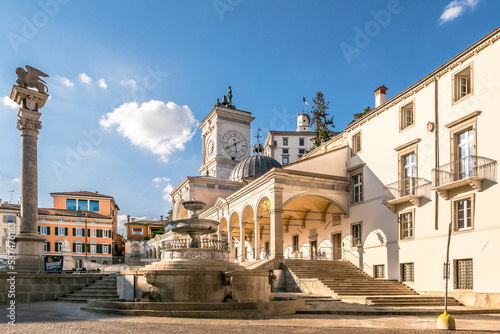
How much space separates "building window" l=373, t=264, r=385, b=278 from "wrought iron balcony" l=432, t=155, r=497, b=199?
19.6ft

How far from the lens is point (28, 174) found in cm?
2147

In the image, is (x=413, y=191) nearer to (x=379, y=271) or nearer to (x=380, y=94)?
(x=379, y=271)

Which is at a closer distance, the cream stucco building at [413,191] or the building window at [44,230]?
the cream stucco building at [413,191]

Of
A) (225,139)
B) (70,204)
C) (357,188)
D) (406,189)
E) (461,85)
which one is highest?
(225,139)

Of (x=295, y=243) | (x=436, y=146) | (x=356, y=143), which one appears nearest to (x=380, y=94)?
(x=356, y=143)

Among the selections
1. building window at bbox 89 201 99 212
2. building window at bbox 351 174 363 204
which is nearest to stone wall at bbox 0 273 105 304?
building window at bbox 351 174 363 204

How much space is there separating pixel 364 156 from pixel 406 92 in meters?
4.95

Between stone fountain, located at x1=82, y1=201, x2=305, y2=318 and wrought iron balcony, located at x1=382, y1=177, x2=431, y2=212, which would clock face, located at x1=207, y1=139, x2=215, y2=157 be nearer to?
wrought iron balcony, located at x1=382, y1=177, x2=431, y2=212

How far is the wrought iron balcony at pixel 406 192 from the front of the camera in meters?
23.1

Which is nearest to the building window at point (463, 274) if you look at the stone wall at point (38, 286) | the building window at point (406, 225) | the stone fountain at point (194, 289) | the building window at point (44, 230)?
the building window at point (406, 225)

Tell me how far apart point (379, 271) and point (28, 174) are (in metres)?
18.4

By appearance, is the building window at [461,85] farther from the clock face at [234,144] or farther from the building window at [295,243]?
the clock face at [234,144]

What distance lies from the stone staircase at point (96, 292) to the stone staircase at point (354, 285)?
30.3 ft

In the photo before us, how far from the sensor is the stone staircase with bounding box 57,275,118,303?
64.8 ft
